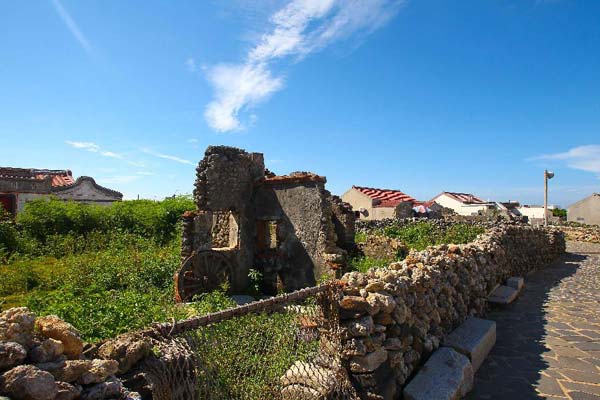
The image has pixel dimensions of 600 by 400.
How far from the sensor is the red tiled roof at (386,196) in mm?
30308

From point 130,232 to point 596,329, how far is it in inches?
715

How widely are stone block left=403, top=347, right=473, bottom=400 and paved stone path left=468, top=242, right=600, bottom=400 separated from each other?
301mm

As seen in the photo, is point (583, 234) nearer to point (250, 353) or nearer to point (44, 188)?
point (250, 353)

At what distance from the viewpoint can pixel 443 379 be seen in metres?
4.60

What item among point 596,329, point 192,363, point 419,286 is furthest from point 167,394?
point 596,329

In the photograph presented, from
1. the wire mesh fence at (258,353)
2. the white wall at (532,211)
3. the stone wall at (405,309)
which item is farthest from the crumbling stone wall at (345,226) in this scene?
the white wall at (532,211)

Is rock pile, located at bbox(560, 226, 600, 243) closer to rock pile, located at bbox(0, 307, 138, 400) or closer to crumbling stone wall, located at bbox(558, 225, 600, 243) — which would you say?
crumbling stone wall, located at bbox(558, 225, 600, 243)

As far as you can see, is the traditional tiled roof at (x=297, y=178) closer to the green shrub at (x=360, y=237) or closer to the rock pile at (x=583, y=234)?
the green shrub at (x=360, y=237)

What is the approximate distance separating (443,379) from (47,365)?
13.7 ft

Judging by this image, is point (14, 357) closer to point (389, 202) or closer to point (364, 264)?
point (364, 264)

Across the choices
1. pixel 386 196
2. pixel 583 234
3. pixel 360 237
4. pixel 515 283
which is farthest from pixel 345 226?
pixel 583 234

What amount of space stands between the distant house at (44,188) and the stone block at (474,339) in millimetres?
21861

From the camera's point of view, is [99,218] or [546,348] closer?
[546,348]

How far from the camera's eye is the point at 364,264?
11.3 meters
